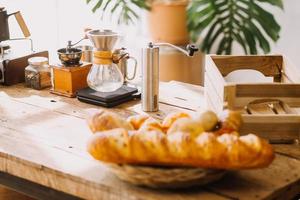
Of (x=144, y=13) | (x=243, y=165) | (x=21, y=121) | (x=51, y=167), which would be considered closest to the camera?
(x=243, y=165)

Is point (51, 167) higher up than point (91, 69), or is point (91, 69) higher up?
point (91, 69)

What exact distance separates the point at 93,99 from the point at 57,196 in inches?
24.2

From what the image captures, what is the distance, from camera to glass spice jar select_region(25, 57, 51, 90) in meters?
2.34

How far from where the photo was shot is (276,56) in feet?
6.75

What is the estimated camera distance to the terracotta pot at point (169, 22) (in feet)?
12.2

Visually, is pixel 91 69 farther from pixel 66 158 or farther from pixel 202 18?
pixel 202 18

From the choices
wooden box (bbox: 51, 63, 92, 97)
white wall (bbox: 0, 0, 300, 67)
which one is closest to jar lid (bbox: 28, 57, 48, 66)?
wooden box (bbox: 51, 63, 92, 97)

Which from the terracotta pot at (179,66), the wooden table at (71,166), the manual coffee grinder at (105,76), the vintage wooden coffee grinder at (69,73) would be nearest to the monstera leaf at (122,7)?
the terracotta pot at (179,66)

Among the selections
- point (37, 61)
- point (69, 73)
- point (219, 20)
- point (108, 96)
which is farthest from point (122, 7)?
point (108, 96)

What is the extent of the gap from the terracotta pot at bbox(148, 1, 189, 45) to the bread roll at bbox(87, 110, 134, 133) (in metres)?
2.28

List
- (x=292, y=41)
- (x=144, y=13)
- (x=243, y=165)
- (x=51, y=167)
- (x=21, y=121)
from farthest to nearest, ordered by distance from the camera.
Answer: (x=144, y=13)
(x=292, y=41)
(x=21, y=121)
(x=51, y=167)
(x=243, y=165)

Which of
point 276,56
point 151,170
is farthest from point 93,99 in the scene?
point 151,170

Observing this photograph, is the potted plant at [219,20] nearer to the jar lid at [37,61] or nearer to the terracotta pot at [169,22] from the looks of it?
the terracotta pot at [169,22]

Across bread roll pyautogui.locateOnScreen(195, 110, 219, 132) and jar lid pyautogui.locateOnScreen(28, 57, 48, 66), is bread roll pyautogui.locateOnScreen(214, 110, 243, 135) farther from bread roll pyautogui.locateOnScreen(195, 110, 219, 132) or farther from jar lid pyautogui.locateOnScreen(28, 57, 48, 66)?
jar lid pyautogui.locateOnScreen(28, 57, 48, 66)
